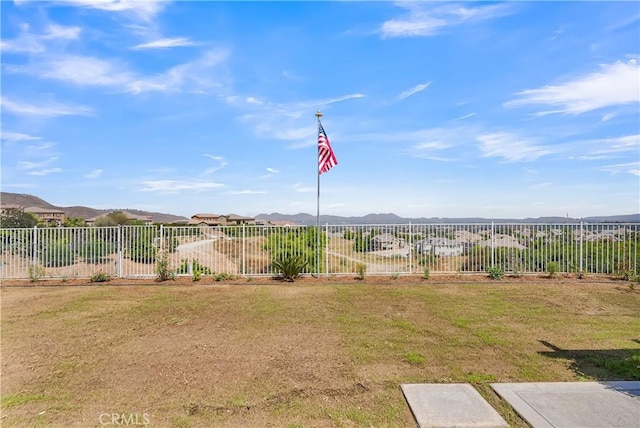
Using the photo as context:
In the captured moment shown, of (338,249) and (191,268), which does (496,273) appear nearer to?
(338,249)

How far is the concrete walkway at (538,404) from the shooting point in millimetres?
3174

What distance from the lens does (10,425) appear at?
3.25m

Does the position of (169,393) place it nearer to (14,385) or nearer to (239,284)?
(14,385)

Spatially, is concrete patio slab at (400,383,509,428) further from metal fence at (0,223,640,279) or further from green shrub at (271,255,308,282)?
metal fence at (0,223,640,279)

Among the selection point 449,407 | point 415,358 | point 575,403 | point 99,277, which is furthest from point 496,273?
point 99,277

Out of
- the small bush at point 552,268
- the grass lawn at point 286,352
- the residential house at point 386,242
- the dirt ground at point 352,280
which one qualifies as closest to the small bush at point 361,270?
the dirt ground at point 352,280

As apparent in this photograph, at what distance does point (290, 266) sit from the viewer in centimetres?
1212

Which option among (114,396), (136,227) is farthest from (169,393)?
(136,227)

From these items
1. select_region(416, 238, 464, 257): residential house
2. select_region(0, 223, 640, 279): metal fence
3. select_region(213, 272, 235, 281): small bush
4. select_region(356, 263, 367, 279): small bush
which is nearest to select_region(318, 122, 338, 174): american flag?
select_region(0, 223, 640, 279): metal fence

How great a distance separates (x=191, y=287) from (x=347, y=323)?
6120mm

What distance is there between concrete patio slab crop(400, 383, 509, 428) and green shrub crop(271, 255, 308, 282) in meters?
8.36

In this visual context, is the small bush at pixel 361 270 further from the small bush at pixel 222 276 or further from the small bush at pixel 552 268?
the small bush at pixel 552 268

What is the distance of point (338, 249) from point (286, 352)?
794 cm

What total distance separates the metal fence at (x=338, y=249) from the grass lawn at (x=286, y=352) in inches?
127
